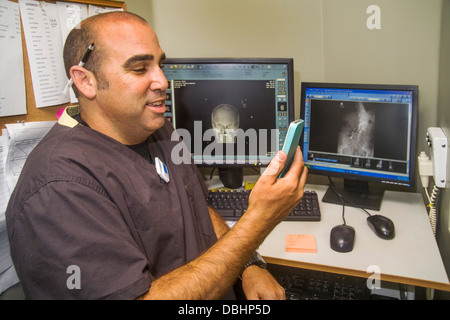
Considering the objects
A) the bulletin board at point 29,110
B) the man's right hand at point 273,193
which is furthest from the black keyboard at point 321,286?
the bulletin board at point 29,110

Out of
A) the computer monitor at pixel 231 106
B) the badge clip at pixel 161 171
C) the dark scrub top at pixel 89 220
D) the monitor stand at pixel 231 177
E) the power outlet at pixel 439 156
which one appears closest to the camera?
the dark scrub top at pixel 89 220

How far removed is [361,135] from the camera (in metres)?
1.32

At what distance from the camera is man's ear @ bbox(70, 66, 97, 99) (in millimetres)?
973

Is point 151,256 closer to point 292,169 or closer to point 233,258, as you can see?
point 233,258

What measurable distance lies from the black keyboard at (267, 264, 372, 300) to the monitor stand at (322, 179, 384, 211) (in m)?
0.27

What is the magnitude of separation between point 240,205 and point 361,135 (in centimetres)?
51

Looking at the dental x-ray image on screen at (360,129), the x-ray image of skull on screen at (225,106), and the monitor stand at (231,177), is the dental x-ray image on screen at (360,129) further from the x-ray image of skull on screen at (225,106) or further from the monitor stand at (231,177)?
the monitor stand at (231,177)

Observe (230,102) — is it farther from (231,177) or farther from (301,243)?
(301,243)

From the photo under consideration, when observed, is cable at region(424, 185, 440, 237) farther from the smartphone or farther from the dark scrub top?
the dark scrub top

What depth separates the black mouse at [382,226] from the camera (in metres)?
1.11

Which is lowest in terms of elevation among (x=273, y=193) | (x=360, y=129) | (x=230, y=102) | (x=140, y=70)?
(x=273, y=193)

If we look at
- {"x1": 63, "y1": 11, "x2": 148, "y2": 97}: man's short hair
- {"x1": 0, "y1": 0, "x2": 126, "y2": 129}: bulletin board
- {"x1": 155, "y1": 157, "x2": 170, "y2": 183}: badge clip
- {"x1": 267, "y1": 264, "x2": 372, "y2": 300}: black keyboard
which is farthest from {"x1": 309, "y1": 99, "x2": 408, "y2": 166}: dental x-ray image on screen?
{"x1": 0, "y1": 0, "x2": 126, "y2": 129}: bulletin board

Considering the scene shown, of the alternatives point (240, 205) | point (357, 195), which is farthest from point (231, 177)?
point (357, 195)

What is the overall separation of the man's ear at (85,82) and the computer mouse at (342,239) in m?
0.81
